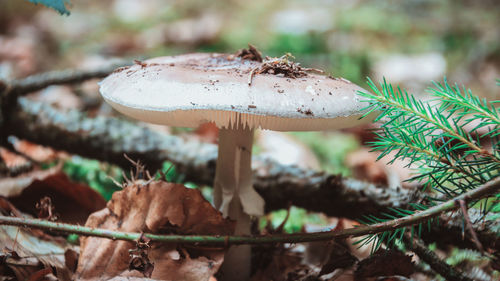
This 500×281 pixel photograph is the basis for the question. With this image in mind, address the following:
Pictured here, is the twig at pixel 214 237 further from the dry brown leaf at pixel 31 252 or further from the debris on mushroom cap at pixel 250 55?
the debris on mushroom cap at pixel 250 55

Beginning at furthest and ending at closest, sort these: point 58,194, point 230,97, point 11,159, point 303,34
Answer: point 303,34
point 11,159
point 58,194
point 230,97

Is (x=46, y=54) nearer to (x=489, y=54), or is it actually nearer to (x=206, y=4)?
(x=206, y=4)

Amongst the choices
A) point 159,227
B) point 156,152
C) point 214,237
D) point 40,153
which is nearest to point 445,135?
point 214,237

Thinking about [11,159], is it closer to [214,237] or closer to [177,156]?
[177,156]

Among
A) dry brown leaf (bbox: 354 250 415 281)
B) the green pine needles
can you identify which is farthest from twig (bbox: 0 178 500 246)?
dry brown leaf (bbox: 354 250 415 281)

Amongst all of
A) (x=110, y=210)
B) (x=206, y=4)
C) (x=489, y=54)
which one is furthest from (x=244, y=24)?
(x=110, y=210)

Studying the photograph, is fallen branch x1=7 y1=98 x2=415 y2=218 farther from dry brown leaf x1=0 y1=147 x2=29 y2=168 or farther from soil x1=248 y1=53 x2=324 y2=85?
soil x1=248 y1=53 x2=324 y2=85
